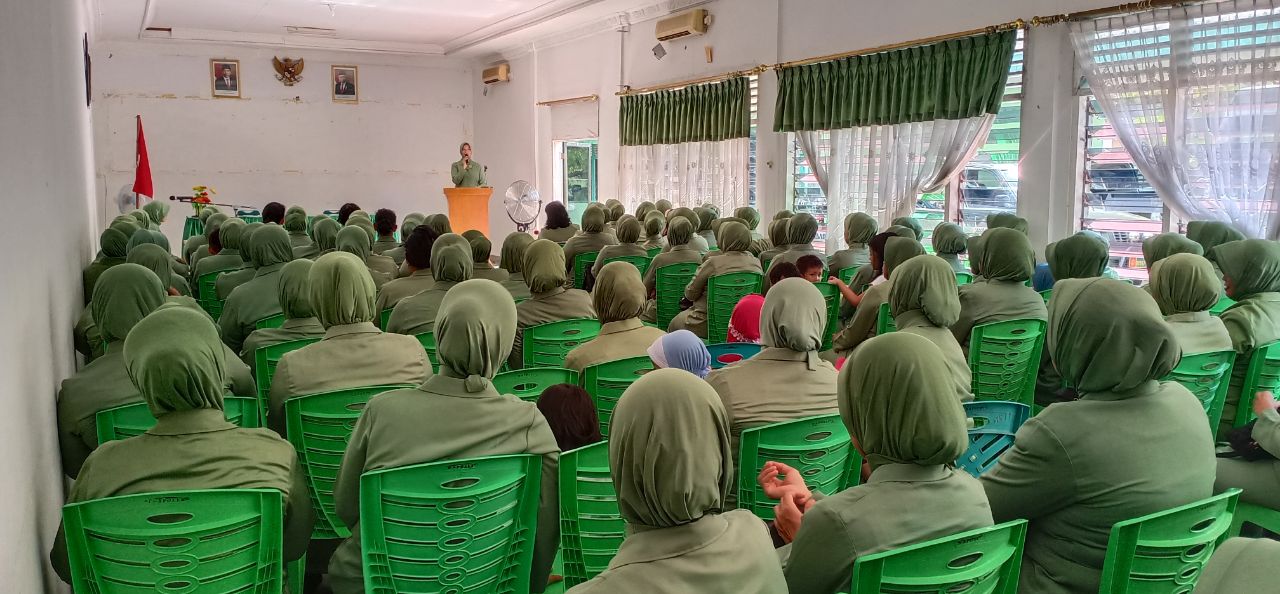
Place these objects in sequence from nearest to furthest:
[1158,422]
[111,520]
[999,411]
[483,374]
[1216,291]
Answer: [111,520] → [1158,422] → [483,374] → [999,411] → [1216,291]

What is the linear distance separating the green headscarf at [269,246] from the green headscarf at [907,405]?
12.9 feet

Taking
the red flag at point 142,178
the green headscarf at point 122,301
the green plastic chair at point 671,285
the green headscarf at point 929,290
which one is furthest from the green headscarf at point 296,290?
the red flag at point 142,178

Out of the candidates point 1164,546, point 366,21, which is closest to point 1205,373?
point 1164,546

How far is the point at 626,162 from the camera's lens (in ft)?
40.0

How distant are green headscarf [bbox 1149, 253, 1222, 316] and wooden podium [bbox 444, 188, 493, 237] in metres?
10.3

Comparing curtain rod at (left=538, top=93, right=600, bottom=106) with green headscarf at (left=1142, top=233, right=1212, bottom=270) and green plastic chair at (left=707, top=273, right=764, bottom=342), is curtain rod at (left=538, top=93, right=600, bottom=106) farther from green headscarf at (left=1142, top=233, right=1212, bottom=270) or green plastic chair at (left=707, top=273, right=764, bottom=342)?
green headscarf at (left=1142, top=233, right=1212, bottom=270)

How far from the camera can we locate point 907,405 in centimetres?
179

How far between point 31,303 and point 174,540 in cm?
113

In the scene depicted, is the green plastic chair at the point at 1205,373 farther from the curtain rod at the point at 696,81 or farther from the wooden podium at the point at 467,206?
the wooden podium at the point at 467,206

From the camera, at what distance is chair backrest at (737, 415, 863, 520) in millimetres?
2471

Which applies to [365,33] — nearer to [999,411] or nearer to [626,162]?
[626,162]

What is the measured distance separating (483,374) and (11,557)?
107 cm

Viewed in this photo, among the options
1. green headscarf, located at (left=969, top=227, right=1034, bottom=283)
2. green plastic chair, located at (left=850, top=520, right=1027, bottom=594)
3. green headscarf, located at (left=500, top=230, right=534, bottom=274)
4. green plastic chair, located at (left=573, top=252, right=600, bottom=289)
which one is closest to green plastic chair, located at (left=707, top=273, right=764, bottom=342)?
green headscarf, located at (left=500, top=230, right=534, bottom=274)

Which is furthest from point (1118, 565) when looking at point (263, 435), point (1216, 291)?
point (1216, 291)
